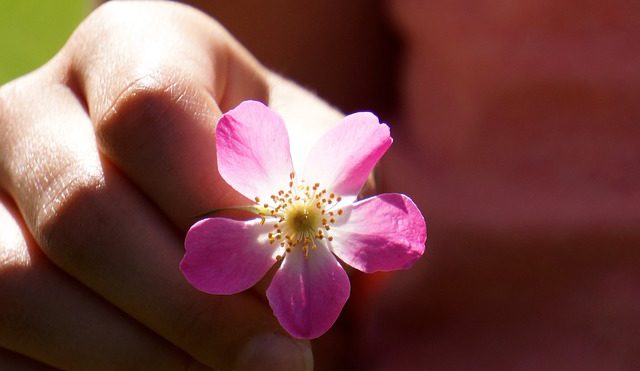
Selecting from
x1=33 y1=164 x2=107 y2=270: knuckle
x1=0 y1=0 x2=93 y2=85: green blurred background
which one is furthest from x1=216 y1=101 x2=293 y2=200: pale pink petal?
x1=0 y1=0 x2=93 y2=85: green blurred background

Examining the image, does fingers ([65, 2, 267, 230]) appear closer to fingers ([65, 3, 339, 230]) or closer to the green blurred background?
fingers ([65, 3, 339, 230])

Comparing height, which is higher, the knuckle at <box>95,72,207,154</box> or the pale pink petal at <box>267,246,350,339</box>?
the knuckle at <box>95,72,207,154</box>

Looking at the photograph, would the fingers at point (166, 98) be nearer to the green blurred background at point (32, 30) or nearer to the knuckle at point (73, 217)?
the knuckle at point (73, 217)

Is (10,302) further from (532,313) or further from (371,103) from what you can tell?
(371,103)

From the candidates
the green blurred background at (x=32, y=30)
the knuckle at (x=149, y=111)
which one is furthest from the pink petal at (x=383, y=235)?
the green blurred background at (x=32, y=30)

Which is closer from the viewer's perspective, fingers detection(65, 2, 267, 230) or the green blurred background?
fingers detection(65, 2, 267, 230)

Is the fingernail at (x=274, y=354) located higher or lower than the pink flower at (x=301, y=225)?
lower

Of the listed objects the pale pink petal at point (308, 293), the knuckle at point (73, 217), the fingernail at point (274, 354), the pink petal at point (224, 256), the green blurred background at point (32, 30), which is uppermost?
the pink petal at point (224, 256)

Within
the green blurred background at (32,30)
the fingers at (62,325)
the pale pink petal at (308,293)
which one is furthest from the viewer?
the green blurred background at (32,30)
